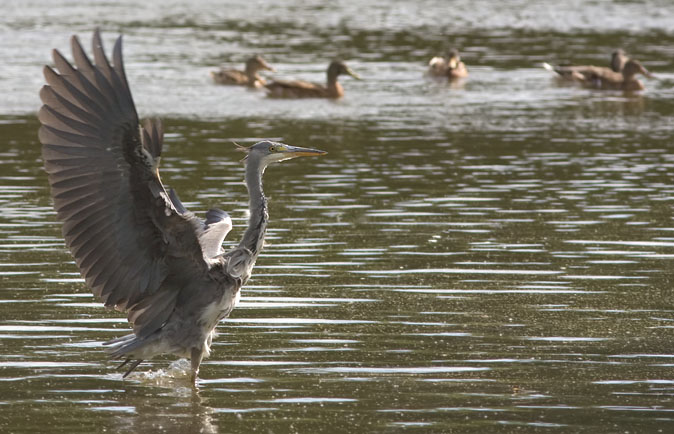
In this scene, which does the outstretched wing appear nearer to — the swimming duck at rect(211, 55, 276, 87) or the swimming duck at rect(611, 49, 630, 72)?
the swimming duck at rect(211, 55, 276, 87)

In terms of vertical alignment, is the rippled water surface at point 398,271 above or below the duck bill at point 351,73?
above

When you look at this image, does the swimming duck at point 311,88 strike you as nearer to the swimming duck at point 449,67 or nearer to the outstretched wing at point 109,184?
the swimming duck at point 449,67

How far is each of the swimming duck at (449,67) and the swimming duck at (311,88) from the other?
8.07 feet

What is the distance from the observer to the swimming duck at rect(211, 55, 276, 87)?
24.2m

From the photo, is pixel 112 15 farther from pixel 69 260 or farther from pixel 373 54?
pixel 69 260

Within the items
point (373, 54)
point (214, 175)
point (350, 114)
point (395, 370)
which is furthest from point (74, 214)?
point (373, 54)

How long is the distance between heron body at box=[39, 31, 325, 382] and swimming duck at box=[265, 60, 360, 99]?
14.2m

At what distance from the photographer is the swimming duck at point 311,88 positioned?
22.9 m

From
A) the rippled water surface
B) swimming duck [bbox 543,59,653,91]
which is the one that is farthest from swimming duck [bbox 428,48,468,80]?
swimming duck [bbox 543,59,653,91]

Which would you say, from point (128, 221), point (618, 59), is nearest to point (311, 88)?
point (618, 59)

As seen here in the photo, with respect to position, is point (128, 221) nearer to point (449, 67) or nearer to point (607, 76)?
point (449, 67)

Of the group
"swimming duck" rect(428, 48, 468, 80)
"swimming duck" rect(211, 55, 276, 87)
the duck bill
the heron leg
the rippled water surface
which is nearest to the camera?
the rippled water surface

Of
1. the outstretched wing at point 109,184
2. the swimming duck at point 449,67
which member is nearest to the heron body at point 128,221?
the outstretched wing at point 109,184

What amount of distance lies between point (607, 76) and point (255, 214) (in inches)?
682
